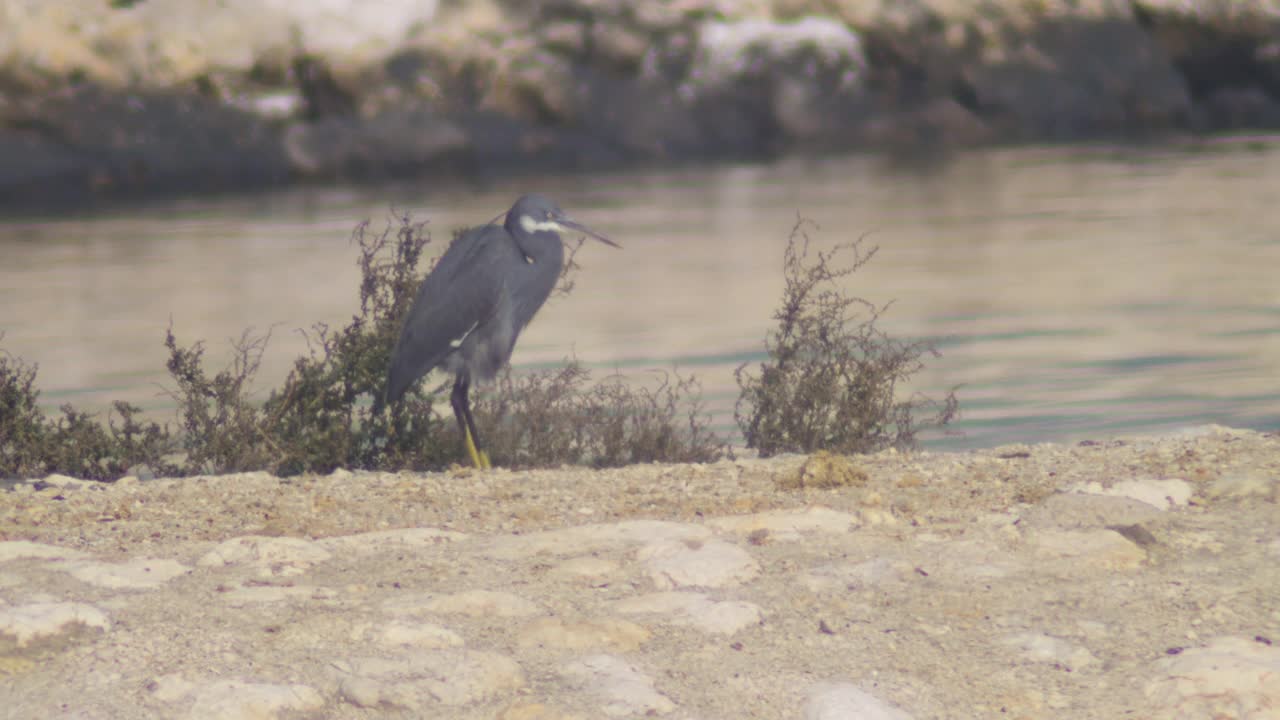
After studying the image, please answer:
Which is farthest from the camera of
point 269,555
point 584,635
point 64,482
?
point 64,482

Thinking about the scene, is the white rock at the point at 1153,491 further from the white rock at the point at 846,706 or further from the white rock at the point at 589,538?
the white rock at the point at 846,706

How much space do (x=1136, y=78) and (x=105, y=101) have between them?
26.8m

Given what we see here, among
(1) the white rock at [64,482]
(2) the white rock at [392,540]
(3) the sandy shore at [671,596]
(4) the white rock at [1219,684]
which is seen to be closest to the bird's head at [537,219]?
(3) the sandy shore at [671,596]

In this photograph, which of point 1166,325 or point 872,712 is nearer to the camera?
point 872,712

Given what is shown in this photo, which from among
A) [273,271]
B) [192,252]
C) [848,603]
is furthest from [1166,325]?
→ [192,252]

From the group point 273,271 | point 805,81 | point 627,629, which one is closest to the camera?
point 627,629

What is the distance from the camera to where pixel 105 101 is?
3559 centimetres

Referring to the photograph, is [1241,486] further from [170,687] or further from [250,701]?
[170,687]

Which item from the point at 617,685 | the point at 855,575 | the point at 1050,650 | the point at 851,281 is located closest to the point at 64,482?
the point at 855,575

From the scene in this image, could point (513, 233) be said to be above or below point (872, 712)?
above

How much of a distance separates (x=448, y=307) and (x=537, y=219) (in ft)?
1.96

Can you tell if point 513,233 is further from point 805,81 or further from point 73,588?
point 805,81

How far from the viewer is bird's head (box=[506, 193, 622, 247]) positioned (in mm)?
7746

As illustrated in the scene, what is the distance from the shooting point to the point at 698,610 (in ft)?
14.7
